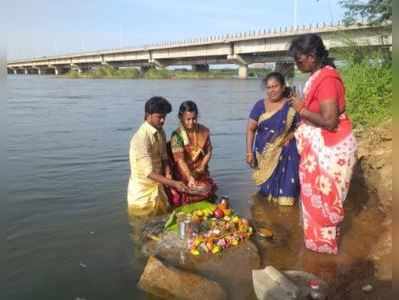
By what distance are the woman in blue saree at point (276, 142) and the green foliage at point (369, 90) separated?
6.28 ft

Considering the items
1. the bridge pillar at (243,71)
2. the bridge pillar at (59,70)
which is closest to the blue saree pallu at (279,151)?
the bridge pillar at (243,71)

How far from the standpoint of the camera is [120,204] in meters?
5.99

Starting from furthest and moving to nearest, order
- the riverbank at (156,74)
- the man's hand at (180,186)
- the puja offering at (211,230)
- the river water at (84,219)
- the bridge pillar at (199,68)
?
the bridge pillar at (199,68) → the riverbank at (156,74) → the man's hand at (180,186) → the puja offering at (211,230) → the river water at (84,219)

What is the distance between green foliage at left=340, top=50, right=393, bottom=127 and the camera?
23.0ft

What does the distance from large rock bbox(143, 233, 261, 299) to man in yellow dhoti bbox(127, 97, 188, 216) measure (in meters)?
0.82

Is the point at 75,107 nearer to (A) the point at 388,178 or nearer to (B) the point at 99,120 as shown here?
(B) the point at 99,120

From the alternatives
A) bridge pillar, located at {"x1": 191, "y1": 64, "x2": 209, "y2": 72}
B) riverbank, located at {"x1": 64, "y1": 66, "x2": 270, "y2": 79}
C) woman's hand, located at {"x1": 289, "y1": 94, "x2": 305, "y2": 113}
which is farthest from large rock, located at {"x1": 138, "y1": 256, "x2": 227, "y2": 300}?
bridge pillar, located at {"x1": 191, "y1": 64, "x2": 209, "y2": 72}

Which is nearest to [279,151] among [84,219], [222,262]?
[222,262]

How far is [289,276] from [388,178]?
2.43 m

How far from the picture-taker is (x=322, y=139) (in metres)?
3.72

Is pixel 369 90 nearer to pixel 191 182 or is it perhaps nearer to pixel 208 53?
pixel 191 182

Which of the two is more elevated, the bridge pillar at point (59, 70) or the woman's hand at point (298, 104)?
the bridge pillar at point (59, 70)

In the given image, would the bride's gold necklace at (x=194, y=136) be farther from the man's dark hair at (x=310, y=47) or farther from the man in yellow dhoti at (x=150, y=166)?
the man's dark hair at (x=310, y=47)

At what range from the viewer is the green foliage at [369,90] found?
23.0 ft
